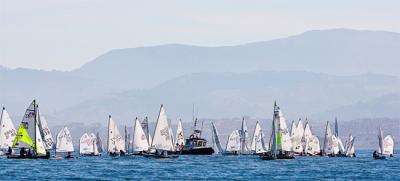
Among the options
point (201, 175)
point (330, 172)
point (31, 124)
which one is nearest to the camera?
point (201, 175)

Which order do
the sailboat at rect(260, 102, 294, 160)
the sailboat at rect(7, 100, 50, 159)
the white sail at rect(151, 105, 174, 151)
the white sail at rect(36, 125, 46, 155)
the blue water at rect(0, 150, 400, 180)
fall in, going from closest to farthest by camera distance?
the blue water at rect(0, 150, 400, 180)
the sailboat at rect(7, 100, 50, 159)
the white sail at rect(36, 125, 46, 155)
the sailboat at rect(260, 102, 294, 160)
the white sail at rect(151, 105, 174, 151)

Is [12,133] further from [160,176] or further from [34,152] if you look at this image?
[160,176]

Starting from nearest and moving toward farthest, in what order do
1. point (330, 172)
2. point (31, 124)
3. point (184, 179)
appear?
point (184, 179) → point (330, 172) → point (31, 124)

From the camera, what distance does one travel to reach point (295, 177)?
13562cm

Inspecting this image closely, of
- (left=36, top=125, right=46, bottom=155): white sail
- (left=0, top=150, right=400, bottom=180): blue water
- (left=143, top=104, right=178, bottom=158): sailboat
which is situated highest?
(left=143, top=104, right=178, bottom=158): sailboat

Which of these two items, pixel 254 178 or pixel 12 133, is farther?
pixel 12 133

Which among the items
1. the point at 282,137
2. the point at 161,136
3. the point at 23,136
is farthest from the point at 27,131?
the point at 282,137

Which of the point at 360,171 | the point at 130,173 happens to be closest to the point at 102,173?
the point at 130,173

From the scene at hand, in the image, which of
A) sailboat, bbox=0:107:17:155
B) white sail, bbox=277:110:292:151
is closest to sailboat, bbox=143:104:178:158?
white sail, bbox=277:110:292:151

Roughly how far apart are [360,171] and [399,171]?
20.5 ft

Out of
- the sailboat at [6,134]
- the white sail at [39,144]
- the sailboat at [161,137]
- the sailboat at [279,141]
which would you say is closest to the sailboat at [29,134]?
the white sail at [39,144]

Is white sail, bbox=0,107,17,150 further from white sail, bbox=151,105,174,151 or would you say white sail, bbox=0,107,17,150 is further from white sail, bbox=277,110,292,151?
white sail, bbox=277,110,292,151

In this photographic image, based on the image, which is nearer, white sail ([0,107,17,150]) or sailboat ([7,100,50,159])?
sailboat ([7,100,50,159])

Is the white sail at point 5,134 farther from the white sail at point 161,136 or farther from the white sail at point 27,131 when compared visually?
the white sail at point 161,136
